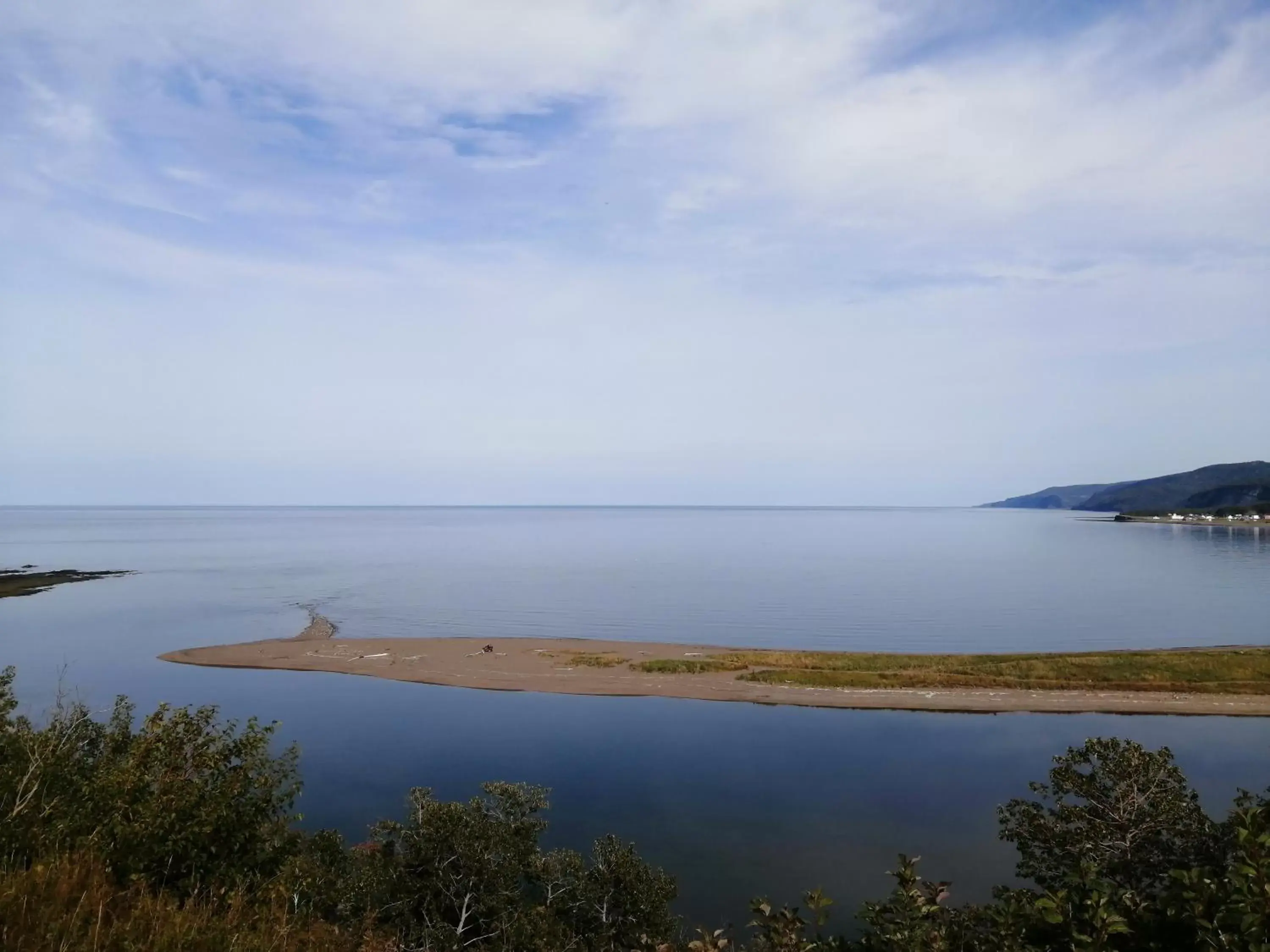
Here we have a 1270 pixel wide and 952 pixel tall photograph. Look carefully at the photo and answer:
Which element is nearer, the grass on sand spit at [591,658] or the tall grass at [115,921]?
the tall grass at [115,921]

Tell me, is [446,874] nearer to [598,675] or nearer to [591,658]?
[598,675]

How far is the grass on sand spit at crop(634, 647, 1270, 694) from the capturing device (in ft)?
154

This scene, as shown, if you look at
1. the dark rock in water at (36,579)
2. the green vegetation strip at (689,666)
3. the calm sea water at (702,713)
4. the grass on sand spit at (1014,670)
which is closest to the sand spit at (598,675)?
the green vegetation strip at (689,666)

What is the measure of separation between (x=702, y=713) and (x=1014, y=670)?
21.6 metres

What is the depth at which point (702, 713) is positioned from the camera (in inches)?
1730

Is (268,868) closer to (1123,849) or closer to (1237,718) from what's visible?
(1123,849)

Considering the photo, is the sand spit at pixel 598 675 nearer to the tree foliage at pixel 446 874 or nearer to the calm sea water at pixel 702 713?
the calm sea water at pixel 702 713

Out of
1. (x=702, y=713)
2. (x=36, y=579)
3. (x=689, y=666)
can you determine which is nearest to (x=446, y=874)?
(x=702, y=713)

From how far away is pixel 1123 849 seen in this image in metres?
A: 14.2

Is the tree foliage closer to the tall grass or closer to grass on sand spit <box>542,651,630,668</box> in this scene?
the tall grass

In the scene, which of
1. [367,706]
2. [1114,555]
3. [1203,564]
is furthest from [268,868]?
[1114,555]

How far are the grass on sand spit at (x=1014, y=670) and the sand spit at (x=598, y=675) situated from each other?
0.83 metres

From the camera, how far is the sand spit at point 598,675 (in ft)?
144

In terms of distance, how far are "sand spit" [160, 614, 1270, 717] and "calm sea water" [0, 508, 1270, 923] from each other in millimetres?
1751
